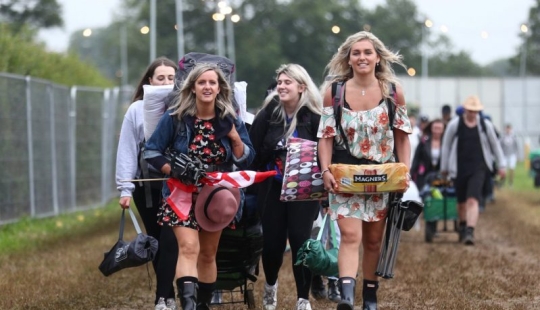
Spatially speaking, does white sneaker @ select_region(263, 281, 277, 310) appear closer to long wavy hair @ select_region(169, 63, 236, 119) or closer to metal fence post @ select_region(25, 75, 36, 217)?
long wavy hair @ select_region(169, 63, 236, 119)

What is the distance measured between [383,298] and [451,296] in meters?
0.56

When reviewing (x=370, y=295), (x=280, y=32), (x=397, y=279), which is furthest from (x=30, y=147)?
(x=280, y=32)

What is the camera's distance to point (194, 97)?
8312 mm

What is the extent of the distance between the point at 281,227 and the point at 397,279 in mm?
2596

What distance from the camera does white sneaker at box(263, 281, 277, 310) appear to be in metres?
9.48

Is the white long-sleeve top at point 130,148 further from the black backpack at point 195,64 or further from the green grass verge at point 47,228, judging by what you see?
the green grass verge at point 47,228

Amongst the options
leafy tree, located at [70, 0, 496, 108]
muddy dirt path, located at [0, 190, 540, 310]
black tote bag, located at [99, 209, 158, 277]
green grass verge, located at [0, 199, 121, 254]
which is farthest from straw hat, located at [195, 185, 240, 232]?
leafy tree, located at [70, 0, 496, 108]

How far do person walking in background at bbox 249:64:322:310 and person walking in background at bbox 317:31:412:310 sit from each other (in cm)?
97

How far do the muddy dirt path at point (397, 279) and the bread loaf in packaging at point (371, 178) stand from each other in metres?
1.61

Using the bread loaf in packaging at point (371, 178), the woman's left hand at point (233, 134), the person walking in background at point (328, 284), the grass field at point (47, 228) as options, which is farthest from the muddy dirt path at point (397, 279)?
the bread loaf in packaging at point (371, 178)

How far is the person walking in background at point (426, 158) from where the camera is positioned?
17.8 meters

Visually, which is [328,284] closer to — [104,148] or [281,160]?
[281,160]

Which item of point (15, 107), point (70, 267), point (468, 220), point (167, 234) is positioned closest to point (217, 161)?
point (167, 234)

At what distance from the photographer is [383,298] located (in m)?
10.2
